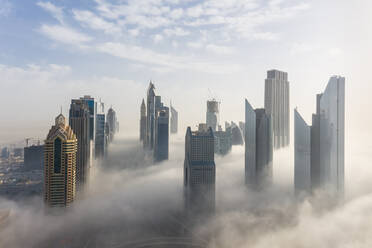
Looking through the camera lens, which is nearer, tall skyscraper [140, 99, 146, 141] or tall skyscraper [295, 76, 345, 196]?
tall skyscraper [295, 76, 345, 196]

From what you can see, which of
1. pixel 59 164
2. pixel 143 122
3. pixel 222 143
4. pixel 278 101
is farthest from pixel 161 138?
pixel 59 164

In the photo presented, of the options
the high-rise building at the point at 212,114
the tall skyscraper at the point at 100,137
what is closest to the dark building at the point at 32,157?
the tall skyscraper at the point at 100,137

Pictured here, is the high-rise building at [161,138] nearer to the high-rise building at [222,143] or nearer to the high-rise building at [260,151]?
the high-rise building at [222,143]

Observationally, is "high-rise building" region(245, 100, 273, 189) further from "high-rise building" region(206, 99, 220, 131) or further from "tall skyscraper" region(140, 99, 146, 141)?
"tall skyscraper" region(140, 99, 146, 141)

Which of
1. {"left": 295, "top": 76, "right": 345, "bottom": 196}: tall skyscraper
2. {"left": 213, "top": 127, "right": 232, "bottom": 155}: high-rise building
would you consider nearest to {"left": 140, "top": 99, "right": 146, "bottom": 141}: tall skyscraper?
{"left": 213, "top": 127, "right": 232, "bottom": 155}: high-rise building

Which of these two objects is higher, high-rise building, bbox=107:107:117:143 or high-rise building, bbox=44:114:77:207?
high-rise building, bbox=107:107:117:143

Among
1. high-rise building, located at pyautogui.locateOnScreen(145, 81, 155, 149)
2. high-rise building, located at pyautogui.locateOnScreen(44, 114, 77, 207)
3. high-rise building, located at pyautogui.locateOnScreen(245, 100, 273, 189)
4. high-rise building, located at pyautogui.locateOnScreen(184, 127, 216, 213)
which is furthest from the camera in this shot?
high-rise building, located at pyautogui.locateOnScreen(145, 81, 155, 149)
